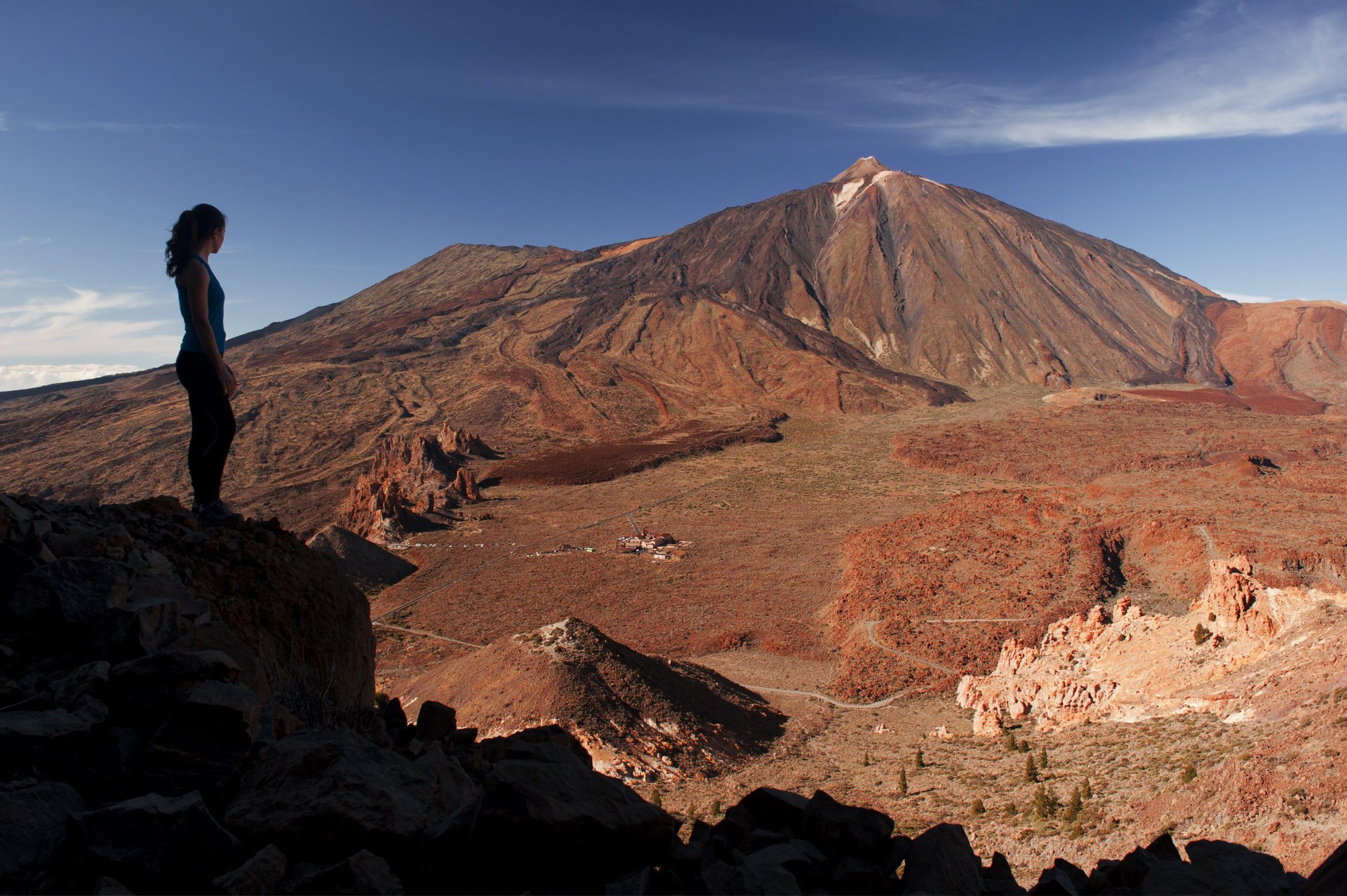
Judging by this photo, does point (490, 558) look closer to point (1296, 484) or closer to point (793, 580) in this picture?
point (793, 580)

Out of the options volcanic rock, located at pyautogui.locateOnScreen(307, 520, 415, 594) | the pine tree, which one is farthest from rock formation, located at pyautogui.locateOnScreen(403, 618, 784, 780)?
volcanic rock, located at pyautogui.locateOnScreen(307, 520, 415, 594)

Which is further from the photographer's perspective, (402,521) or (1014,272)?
(1014,272)

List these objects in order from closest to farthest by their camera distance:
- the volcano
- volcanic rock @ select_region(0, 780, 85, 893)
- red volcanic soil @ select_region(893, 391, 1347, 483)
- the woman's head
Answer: volcanic rock @ select_region(0, 780, 85, 893) < the woman's head < red volcanic soil @ select_region(893, 391, 1347, 483) < the volcano

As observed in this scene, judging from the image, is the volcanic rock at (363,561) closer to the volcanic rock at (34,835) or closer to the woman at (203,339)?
the woman at (203,339)

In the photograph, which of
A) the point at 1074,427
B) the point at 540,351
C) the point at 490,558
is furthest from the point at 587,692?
the point at 540,351

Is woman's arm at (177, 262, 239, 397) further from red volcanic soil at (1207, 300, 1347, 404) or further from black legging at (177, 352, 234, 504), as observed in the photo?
red volcanic soil at (1207, 300, 1347, 404)

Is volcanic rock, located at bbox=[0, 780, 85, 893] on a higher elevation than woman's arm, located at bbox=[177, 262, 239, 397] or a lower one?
lower

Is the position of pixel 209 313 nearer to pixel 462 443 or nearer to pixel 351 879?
pixel 351 879
